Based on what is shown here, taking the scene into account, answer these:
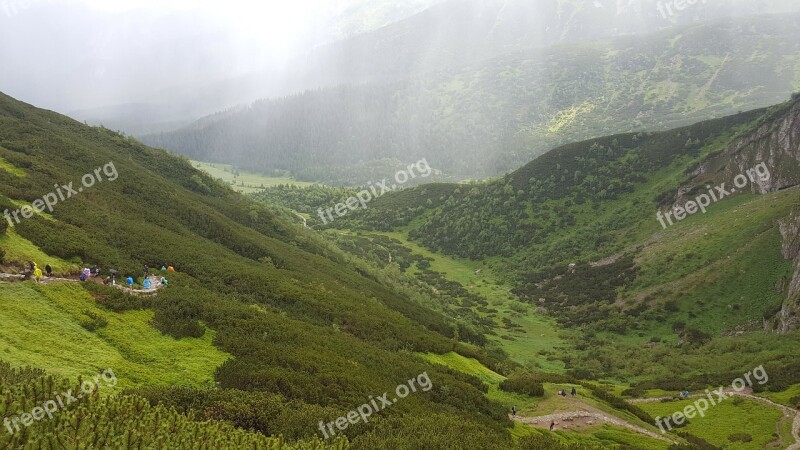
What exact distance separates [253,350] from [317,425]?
7.32 m

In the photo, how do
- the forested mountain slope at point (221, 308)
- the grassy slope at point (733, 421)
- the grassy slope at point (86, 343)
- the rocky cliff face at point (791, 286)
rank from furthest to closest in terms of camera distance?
the rocky cliff face at point (791, 286) < the grassy slope at point (733, 421) < the forested mountain slope at point (221, 308) < the grassy slope at point (86, 343)

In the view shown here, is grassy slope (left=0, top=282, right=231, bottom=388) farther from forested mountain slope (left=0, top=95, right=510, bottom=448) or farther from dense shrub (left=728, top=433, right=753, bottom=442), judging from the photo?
dense shrub (left=728, top=433, right=753, bottom=442)

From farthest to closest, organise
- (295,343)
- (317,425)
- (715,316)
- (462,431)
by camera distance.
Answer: (715,316), (295,343), (462,431), (317,425)

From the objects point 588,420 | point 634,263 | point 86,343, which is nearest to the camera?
point 86,343

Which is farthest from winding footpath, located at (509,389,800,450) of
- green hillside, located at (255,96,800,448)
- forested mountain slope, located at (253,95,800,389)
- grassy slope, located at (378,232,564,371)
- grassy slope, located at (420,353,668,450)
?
grassy slope, located at (378,232,564,371)

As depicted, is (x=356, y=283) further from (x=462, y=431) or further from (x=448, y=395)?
(x=462, y=431)

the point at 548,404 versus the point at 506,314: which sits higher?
the point at 506,314

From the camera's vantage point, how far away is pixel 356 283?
53.5 metres

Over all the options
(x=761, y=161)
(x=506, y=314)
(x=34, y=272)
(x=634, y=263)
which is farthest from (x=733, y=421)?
(x=761, y=161)

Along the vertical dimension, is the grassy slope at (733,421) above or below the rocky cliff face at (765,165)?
below

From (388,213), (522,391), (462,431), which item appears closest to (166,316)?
(462,431)

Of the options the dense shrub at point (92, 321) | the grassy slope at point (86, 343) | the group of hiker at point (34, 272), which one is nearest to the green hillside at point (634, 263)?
the grassy slope at point (86, 343)

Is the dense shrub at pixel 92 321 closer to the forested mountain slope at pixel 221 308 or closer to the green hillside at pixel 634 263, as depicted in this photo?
the forested mountain slope at pixel 221 308

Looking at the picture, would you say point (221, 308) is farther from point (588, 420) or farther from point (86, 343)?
point (588, 420)
